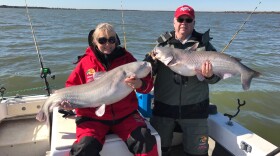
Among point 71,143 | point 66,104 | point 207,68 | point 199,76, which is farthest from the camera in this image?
point 199,76

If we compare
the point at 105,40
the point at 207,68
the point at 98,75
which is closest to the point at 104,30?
the point at 105,40

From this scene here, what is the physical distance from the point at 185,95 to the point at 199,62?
534 millimetres

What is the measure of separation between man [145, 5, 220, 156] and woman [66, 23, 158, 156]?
399 mm

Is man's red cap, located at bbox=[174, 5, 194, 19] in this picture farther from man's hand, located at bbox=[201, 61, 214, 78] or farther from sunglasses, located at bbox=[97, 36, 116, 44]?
sunglasses, located at bbox=[97, 36, 116, 44]

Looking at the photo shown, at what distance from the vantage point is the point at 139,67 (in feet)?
11.1

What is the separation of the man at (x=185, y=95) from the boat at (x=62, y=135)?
0.33 meters

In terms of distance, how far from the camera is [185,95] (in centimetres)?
391

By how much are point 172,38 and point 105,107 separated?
4.27 ft

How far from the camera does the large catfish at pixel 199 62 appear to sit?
356 centimetres

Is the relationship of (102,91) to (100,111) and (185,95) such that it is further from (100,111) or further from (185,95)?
(185,95)

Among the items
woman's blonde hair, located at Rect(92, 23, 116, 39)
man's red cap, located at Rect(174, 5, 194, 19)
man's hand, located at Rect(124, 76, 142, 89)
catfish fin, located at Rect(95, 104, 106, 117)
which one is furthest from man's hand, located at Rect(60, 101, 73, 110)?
man's red cap, located at Rect(174, 5, 194, 19)

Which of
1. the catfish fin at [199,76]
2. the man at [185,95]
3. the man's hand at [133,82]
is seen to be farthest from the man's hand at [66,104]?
the catfish fin at [199,76]

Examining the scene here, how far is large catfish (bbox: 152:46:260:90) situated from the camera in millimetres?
3564

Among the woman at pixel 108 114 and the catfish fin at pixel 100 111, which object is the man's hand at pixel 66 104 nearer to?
the woman at pixel 108 114
